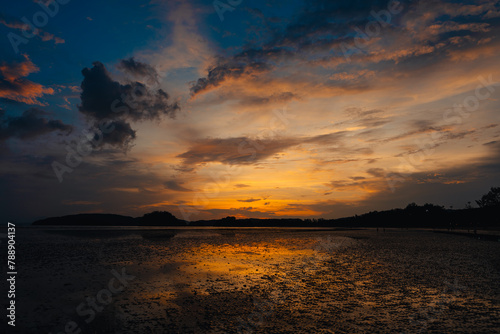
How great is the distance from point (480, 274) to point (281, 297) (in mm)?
15879

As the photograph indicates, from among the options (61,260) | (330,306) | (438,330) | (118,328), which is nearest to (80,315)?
(118,328)

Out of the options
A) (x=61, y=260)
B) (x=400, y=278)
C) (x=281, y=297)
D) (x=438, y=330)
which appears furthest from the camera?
(x=61, y=260)

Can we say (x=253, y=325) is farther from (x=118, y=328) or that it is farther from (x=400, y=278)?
(x=400, y=278)

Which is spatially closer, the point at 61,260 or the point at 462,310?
the point at 462,310

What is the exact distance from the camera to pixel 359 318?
11.7m

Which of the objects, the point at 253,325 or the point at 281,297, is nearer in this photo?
the point at 253,325

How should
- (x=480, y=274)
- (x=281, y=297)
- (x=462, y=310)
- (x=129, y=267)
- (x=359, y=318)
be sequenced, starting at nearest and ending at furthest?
1. (x=359, y=318)
2. (x=462, y=310)
3. (x=281, y=297)
4. (x=480, y=274)
5. (x=129, y=267)

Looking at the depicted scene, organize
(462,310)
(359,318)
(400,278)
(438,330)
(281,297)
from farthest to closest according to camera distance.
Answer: (400,278)
(281,297)
(462,310)
(359,318)
(438,330)

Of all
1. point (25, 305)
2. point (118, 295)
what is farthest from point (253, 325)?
point (25, 305)

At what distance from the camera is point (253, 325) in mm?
11094

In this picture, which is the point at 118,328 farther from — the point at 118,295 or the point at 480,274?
the point at 480,274

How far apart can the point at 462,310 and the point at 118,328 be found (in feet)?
45.8

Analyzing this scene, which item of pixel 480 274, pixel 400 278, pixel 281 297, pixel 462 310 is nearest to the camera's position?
pixel 462 310

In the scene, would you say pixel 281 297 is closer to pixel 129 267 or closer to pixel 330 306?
pixel 330 306
